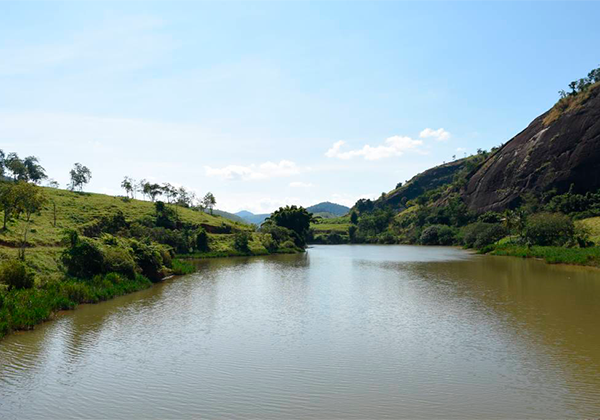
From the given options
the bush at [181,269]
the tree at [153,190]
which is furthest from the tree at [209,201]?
the bush at [181,269]

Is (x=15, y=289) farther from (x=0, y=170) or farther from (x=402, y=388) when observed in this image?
(x=0, y=170)

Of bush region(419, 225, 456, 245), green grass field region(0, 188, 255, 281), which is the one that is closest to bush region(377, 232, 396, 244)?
bush region(419, 225, 456, 245)

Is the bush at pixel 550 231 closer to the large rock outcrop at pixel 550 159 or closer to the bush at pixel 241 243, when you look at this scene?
the large rock outcrop at pixel 550 159

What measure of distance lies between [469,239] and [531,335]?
90.3 meters

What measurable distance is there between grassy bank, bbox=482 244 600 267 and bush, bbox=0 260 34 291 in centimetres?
5810

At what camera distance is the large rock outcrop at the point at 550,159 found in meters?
107

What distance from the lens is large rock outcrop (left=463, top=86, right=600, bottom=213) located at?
107438mm

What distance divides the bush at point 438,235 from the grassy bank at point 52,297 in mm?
109766

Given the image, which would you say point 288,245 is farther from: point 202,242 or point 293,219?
point 202,242

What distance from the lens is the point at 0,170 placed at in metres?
106

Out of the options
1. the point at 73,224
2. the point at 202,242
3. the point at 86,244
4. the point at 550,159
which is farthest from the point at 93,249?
the point at 550,159

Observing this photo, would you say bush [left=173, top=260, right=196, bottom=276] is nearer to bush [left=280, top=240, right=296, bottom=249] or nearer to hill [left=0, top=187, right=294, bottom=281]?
hill [left=0, top=187, right=294, bottom=281]

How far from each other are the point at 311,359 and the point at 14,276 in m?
20.0

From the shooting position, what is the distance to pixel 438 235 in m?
133
